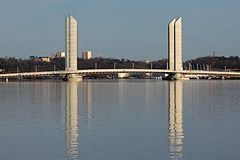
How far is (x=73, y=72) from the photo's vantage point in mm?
83750

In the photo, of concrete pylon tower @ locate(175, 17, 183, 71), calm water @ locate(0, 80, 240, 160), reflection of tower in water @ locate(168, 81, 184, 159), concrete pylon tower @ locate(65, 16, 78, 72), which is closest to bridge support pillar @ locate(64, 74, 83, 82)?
concrete pylon tower @ locate(65, 16, 78, 72)

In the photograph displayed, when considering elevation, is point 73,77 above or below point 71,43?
below

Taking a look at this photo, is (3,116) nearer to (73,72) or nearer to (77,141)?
(77,141)

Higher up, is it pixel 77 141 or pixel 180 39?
pixel 180 39

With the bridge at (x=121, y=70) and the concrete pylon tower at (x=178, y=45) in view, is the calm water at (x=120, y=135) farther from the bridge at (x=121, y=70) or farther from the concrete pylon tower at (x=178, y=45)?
the concrete pylon tower at (x=178, y=45)

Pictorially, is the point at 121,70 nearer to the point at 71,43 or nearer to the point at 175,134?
the point at 71,43

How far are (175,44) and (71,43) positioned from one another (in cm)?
1874

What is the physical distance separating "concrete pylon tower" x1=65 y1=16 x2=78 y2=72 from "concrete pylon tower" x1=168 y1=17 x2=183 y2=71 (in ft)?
55.3

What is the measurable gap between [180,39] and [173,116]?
77.8m

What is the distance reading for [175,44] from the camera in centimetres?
9531

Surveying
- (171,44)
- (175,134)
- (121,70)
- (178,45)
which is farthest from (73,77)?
(175,134)

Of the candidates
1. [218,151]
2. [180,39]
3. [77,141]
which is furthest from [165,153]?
[180,39]

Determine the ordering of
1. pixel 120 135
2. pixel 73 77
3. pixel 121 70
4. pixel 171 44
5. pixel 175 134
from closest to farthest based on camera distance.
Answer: pixel 120 135 < pixel 175 134 < pixel 73 77 < pixel 121 70 < pixel 171 44

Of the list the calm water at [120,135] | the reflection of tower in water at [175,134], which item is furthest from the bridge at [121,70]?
the reflection of tower in water at [175,134]
